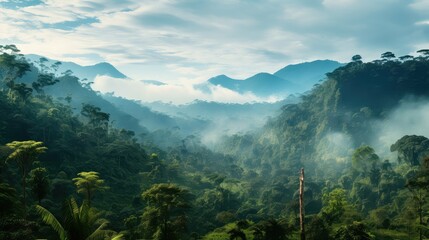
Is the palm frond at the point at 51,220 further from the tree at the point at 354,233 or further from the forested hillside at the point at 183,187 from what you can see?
the tree at the point at 354,233

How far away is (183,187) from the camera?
12106 cm

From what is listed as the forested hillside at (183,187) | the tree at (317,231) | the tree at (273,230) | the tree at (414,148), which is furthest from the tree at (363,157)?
the tree at (273,230)

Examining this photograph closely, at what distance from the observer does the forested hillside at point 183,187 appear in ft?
125

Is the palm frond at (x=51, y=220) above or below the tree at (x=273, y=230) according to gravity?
above

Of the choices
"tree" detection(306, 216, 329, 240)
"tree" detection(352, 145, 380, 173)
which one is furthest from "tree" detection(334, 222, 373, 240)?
"tree" detection(352, 145, 380, 173)

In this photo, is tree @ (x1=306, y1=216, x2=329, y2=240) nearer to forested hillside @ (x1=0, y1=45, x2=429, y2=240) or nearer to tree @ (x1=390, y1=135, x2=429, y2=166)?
forested hillside @ (x1=0, y1=45, x2=429, y2=240)

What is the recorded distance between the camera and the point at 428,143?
114875 millimetres

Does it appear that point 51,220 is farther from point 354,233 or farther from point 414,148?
point 414,148

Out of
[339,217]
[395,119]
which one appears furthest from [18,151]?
[395,119]

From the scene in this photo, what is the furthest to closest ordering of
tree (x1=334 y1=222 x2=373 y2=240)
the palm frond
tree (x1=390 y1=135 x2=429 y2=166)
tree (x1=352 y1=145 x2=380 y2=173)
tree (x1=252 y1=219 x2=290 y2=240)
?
tree (x1=352 y1=145 x2=380 y2=173)
tree (x1=390 y1=135 x2=429 y2=166)
tree (x1=252 y1=219 x2=290 y2=240)
tree (x1=334 y1=222 x2=373 y2=240)
the palm frond

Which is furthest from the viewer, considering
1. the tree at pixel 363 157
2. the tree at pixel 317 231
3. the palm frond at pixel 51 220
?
the tree at pixel 363 157

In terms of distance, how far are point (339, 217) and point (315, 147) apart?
12582cm

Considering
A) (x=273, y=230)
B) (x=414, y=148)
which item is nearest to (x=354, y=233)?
(x=273, y=230)

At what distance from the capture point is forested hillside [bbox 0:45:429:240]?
38.0 metres
